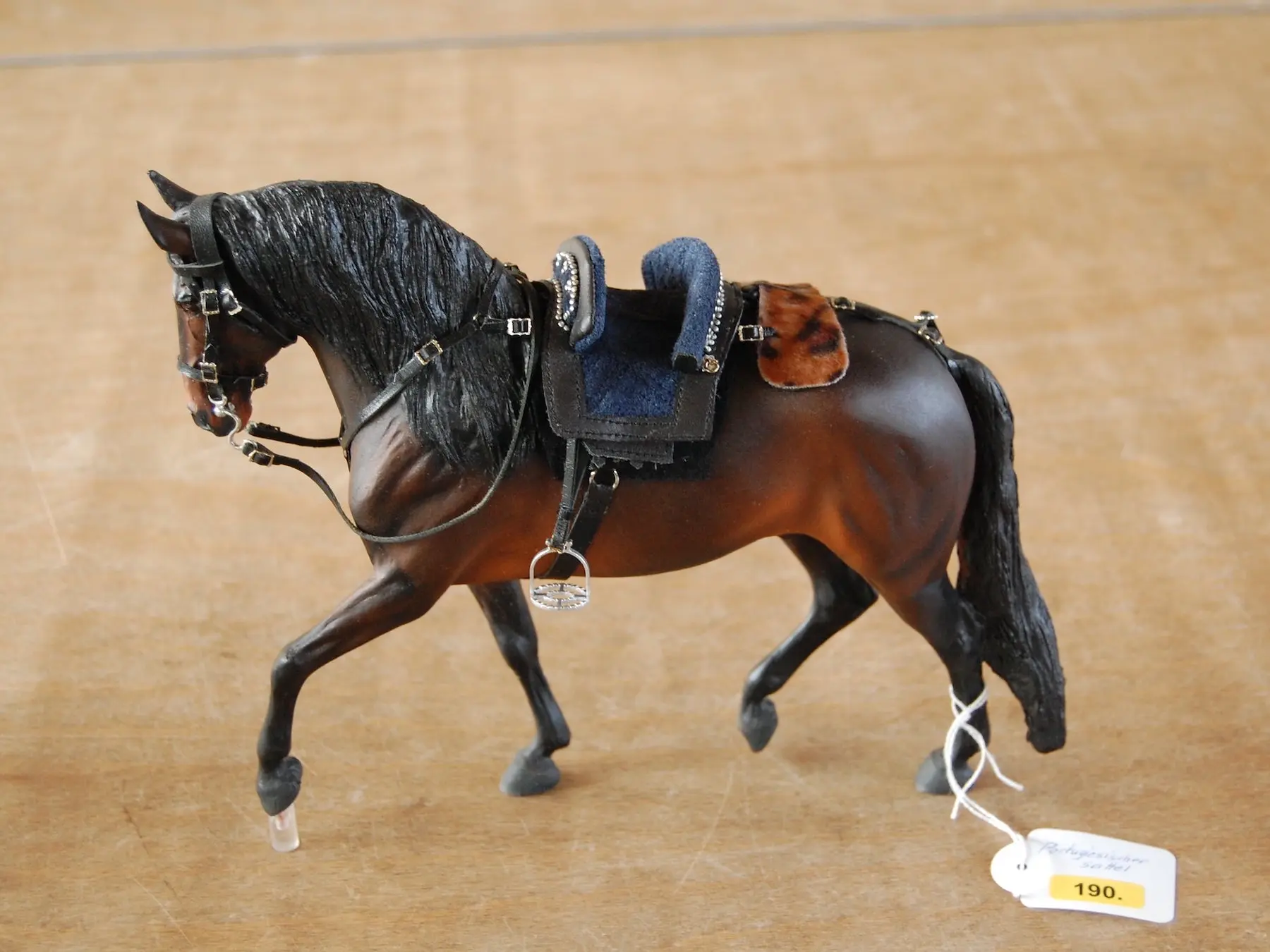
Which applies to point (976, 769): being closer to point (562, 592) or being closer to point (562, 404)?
point (562, 592)

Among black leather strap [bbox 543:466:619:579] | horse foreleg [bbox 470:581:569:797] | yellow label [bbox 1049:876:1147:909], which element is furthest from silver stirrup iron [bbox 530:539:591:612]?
yellow label [bbox 1049:876:1147:909]

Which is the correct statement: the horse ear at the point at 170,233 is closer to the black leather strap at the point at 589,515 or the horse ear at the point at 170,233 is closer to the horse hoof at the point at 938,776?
the black leather strap at the point at 589,515

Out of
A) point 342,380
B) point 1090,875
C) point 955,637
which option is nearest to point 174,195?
point 342,380

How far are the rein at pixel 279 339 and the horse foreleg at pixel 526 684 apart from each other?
446 millimetres

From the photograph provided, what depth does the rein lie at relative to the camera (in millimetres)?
2029

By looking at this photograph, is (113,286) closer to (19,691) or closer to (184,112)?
(184,112)

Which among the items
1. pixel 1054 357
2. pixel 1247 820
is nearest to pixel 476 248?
pixel 1247 820

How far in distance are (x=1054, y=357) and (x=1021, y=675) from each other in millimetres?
1580

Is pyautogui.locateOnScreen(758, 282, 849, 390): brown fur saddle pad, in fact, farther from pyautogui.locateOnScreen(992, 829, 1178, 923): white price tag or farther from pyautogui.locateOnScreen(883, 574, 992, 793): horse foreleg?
pyautogui.locateOnScreen(992, 829, 1178, 923): white price tag

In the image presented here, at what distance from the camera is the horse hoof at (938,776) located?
274 centimetres

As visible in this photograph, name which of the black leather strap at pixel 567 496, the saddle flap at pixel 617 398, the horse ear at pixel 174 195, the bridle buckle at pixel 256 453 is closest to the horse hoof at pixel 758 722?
the black leather strap at pixel 567 496

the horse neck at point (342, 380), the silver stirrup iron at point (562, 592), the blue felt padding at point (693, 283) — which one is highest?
the blue felt padding at point (693, 283)

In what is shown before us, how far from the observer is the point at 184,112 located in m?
4.88

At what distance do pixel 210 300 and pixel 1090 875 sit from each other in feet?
5.95
